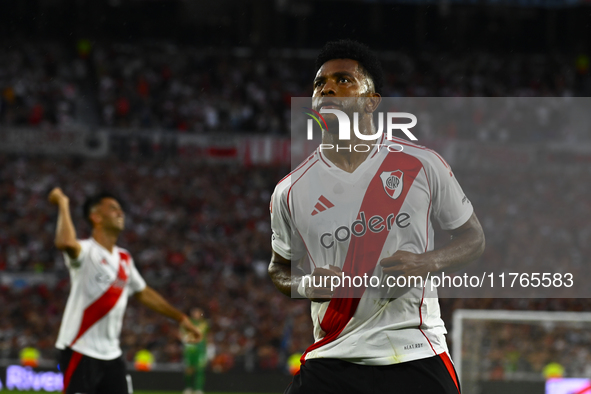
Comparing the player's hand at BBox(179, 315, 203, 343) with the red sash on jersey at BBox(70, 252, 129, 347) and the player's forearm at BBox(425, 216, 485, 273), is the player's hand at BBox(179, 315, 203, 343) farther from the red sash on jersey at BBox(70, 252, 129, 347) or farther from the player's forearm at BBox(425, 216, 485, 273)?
the player's forearm at BBox(425, 216, 485, 273)

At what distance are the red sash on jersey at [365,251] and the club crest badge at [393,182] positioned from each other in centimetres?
1

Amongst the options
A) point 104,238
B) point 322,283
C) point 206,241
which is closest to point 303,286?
point 322,283

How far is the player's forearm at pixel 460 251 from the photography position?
8.49 ft

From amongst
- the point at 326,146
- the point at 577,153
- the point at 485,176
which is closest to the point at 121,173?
the point at 485,176

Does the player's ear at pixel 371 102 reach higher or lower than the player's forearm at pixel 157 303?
higher

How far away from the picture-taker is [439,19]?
29438mm

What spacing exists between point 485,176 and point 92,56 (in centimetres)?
1447

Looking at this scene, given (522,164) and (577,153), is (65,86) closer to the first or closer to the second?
(522,164)

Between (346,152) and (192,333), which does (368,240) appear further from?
(192,333)

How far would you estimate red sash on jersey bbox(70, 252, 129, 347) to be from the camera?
5.60 metres

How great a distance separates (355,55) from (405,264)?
0.85m

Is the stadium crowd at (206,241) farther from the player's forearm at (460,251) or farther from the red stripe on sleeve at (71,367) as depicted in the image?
the player's forearm at (460,251)

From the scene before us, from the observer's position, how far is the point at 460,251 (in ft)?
8.71

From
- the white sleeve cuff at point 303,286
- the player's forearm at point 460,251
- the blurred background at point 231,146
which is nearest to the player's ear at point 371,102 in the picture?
the player's forearm at point 460,251
